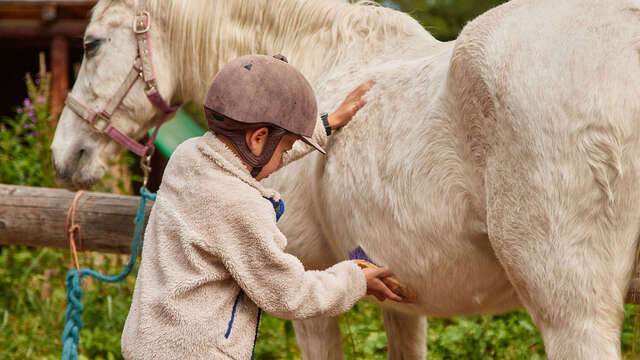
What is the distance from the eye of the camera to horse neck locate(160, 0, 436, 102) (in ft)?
8.78

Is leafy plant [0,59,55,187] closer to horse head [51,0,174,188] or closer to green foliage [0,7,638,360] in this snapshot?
green foliage [0,7,638,360]

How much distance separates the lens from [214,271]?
1.73 metres

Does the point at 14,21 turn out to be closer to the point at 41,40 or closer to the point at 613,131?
the point at 41,40

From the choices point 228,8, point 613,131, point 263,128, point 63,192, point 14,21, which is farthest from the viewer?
point 14,21

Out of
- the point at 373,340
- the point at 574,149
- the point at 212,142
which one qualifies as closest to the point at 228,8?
the point at 212,142

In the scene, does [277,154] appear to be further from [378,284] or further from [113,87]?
[113,87]

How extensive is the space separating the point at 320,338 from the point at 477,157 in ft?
3.54

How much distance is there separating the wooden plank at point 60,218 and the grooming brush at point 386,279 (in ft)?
5.47

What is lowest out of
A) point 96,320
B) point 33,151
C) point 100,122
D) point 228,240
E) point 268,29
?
point 96,320

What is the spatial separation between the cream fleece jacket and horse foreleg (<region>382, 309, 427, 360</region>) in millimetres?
1181

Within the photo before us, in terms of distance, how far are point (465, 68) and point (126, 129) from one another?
5.53ft

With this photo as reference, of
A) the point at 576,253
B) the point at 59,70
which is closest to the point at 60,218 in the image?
the point at 576,253

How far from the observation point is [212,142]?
1.78 m

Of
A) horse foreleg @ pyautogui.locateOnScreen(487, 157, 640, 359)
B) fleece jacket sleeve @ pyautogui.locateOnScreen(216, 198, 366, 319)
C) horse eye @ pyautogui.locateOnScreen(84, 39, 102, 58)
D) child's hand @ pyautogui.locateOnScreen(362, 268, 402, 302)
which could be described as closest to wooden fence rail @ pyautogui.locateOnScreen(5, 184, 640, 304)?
horse eye @ pyautogui.locateOnScreen(84, 39, 102, 58)
